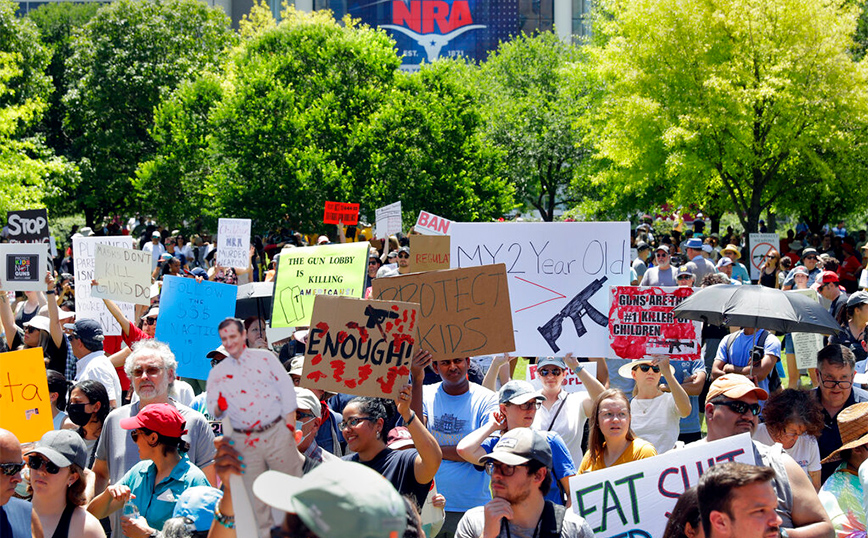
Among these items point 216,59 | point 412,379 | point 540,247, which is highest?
point 216,59

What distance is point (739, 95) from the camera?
2142 centimetres

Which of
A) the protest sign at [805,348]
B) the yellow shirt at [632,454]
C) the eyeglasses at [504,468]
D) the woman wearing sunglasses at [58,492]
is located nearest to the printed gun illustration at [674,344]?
the yellow shirt at [632,454]

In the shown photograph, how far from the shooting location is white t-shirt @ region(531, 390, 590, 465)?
5926mm

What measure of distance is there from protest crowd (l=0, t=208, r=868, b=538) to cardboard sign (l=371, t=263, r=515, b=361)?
33 millimetres

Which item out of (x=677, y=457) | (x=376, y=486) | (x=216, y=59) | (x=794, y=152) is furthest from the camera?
(x=216, y=59)

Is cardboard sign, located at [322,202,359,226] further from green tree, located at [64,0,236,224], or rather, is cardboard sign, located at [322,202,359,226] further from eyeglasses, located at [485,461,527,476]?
green tree, located at [64,0,236,224]

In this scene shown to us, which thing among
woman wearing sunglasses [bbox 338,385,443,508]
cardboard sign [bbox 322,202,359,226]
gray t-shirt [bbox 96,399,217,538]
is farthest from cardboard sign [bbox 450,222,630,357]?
cardboard sign [bbox 322,202,359,226]

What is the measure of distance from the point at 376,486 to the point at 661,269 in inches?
441

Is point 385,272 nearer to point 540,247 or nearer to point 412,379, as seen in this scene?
point 540,247

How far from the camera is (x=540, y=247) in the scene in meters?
7.21

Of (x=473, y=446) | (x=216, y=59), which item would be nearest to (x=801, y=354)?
(x=473, y=446)

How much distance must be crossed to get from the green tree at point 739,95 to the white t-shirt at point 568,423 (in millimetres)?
16812

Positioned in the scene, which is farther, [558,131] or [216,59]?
[216,59]

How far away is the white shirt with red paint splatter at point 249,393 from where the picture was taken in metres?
2.27
